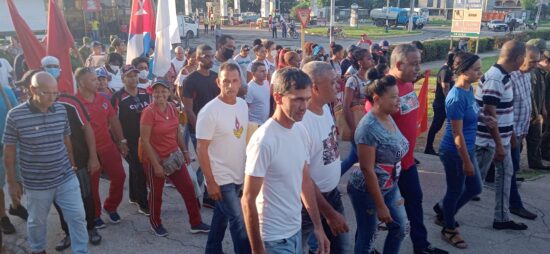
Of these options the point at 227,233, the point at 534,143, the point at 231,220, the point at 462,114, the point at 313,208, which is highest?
the point at 462,114

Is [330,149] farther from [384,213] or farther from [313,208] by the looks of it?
[384,213]

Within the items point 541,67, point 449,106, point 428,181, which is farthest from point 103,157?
point 541,67

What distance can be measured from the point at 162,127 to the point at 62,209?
3.91 feet

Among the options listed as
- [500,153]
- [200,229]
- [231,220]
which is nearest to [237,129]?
[231,220]

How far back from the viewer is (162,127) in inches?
182

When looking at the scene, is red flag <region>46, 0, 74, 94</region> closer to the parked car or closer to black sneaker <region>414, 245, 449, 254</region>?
black sneaker <region>414, 245, 449, 254</region>

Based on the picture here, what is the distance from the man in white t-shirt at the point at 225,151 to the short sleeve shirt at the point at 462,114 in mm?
1927

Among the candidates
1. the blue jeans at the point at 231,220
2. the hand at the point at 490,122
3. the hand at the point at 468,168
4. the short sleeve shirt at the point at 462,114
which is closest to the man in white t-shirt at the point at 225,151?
the blue jeans at the point at 231,220

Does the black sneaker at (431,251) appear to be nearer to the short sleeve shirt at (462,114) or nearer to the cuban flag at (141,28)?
the short sleeve shirt at (462,114)

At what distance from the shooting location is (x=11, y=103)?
4883 mm

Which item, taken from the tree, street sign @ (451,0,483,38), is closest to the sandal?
street sign @ (451,0,483,38)

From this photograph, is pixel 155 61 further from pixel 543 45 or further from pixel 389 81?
pixel 543 45

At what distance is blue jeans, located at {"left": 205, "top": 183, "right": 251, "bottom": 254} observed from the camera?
11.9ft

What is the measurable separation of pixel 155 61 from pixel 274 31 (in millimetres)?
32708
